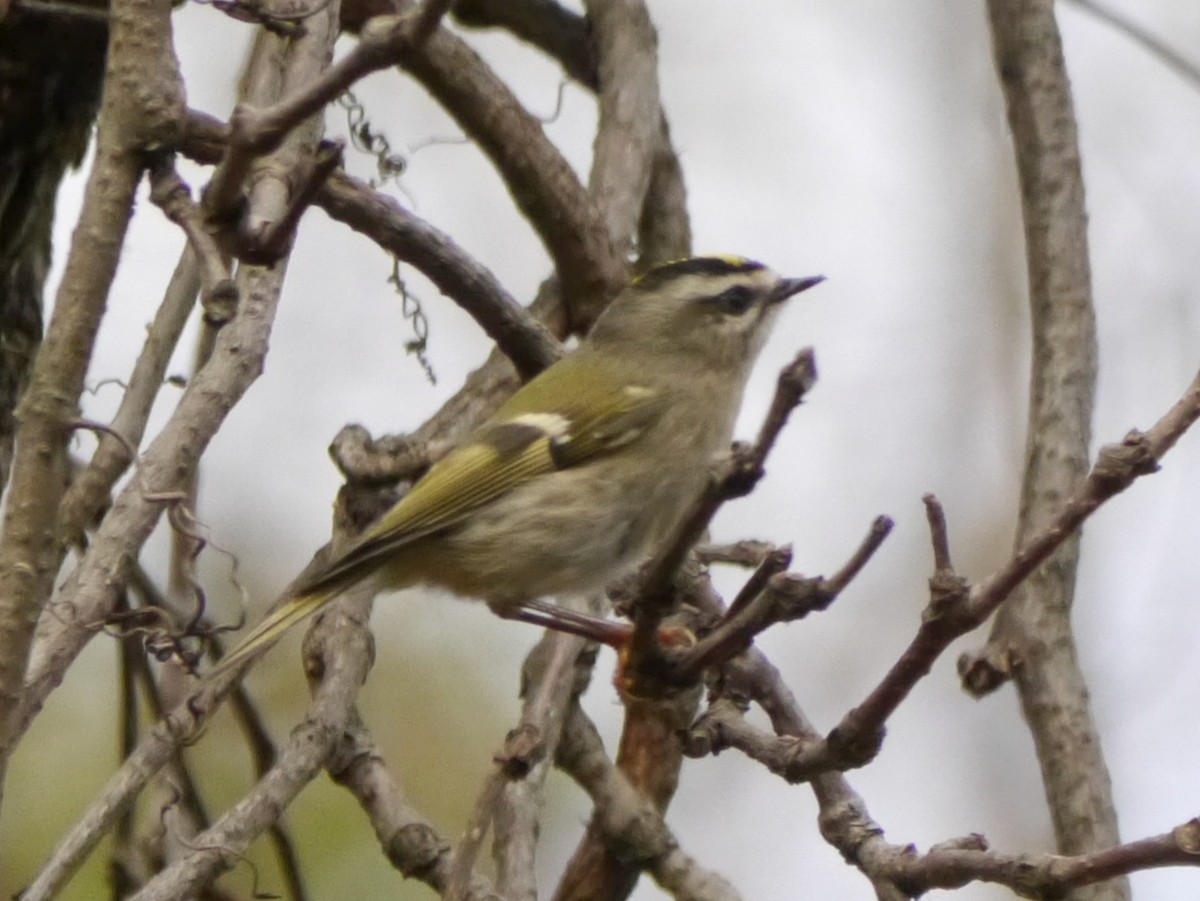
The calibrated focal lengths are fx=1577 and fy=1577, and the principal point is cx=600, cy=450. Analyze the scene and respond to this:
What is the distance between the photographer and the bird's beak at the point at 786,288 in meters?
3.03

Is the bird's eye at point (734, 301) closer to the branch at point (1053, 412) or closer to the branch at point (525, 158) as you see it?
the branch at point (525, 158)

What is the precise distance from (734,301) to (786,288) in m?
0.13

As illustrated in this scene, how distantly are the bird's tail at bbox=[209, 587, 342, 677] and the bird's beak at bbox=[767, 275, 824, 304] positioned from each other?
A: 3.60ft

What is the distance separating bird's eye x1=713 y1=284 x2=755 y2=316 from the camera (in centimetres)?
321

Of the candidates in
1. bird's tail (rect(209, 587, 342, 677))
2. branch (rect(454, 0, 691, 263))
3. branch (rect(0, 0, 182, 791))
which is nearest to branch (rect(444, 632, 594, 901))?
bird's tail (rect(209, 587, 342, 677))

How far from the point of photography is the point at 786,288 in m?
3.13

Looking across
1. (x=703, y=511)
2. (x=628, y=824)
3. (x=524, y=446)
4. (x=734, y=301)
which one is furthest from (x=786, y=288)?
(x=703, y=511)

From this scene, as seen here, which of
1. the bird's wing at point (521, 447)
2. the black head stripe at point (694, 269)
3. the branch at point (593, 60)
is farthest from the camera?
the branch at point (593, 60)

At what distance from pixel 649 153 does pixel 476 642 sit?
2.41 m

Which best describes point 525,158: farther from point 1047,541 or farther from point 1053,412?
point 1047,541

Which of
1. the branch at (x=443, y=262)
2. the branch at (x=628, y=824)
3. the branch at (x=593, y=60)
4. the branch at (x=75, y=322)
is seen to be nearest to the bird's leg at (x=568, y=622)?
the branch at (x=628, y=824)

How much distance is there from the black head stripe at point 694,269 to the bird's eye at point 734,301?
49 mm

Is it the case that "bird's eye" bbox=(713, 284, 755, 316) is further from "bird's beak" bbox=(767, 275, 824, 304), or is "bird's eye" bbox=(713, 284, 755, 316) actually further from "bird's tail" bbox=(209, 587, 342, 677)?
"bird's tail" bbox=(209, 587, 342, 677)

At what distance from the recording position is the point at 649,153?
→ 3.38 meters
